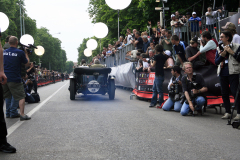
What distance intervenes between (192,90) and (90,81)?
16.9 ft

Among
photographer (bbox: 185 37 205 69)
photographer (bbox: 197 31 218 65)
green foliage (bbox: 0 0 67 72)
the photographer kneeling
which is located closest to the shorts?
the photographer kneeling

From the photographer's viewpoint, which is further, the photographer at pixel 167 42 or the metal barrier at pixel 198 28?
the photographer at pixel 167 42

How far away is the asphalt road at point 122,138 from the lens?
419 centimetres

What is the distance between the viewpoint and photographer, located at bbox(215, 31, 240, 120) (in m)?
7.00

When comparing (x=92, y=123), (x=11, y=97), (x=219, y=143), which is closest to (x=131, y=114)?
(x=92, y=123)

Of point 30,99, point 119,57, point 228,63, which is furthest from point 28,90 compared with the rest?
point 119,57

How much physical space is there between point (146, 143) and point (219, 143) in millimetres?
1112

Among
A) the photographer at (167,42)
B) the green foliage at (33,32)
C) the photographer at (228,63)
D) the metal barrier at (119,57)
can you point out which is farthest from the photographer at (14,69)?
the green foliage at (33,32)

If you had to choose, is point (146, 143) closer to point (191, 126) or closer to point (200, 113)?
point (191, 126)

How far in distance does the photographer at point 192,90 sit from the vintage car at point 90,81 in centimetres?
467

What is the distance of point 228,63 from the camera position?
7.27 meters

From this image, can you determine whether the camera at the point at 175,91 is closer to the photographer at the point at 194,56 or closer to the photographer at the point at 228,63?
the photographer at the point at 194,56

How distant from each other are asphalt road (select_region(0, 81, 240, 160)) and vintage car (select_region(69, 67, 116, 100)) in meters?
4.65

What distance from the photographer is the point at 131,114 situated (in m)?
8.22
